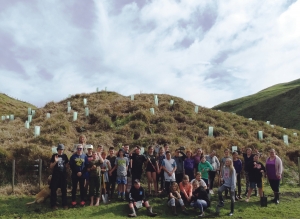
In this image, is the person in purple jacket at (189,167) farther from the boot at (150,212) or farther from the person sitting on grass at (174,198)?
the boot at (150,212)

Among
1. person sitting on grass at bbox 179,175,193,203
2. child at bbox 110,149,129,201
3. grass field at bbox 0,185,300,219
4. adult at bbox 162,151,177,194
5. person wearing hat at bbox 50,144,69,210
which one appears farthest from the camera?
adult at bbox 162,151,177,194

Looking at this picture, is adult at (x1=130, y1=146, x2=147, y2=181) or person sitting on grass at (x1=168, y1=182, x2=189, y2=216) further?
adult at (x1=130, y1=146, x2=147, y2=181)

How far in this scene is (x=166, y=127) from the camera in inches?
→ 748

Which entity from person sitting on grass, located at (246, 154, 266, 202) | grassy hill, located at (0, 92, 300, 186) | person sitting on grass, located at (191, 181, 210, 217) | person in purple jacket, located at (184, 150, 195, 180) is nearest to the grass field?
person sitting on grass, located at (191, 181, 210, 217)

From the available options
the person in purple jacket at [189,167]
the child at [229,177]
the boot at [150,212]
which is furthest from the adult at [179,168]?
the boot at [150,212]

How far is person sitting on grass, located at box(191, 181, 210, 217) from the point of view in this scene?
9.39 m

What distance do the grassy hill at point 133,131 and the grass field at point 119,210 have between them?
2.43 m

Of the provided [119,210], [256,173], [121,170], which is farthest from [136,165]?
[256,173]

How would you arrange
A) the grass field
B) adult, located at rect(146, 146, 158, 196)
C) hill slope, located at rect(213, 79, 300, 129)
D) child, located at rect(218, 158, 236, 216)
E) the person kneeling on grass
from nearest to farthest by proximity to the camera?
the grass field, the person kneeling on grass, child, located at rect(218, 158, 236, 216), adult, located at rect(146, 146, 158, 196), hill slope, located at rect(213, 79, 300, 129)

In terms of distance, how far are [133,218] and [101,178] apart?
2025mm

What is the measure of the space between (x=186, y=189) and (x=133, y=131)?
872 cm

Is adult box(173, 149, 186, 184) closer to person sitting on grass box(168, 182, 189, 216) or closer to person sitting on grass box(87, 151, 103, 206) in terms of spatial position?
person sitting on grass box(168, 182, 189, 216)

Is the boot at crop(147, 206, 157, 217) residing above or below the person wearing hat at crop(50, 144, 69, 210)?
below

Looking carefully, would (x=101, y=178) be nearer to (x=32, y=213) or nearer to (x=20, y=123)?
(x=32, y=213)
